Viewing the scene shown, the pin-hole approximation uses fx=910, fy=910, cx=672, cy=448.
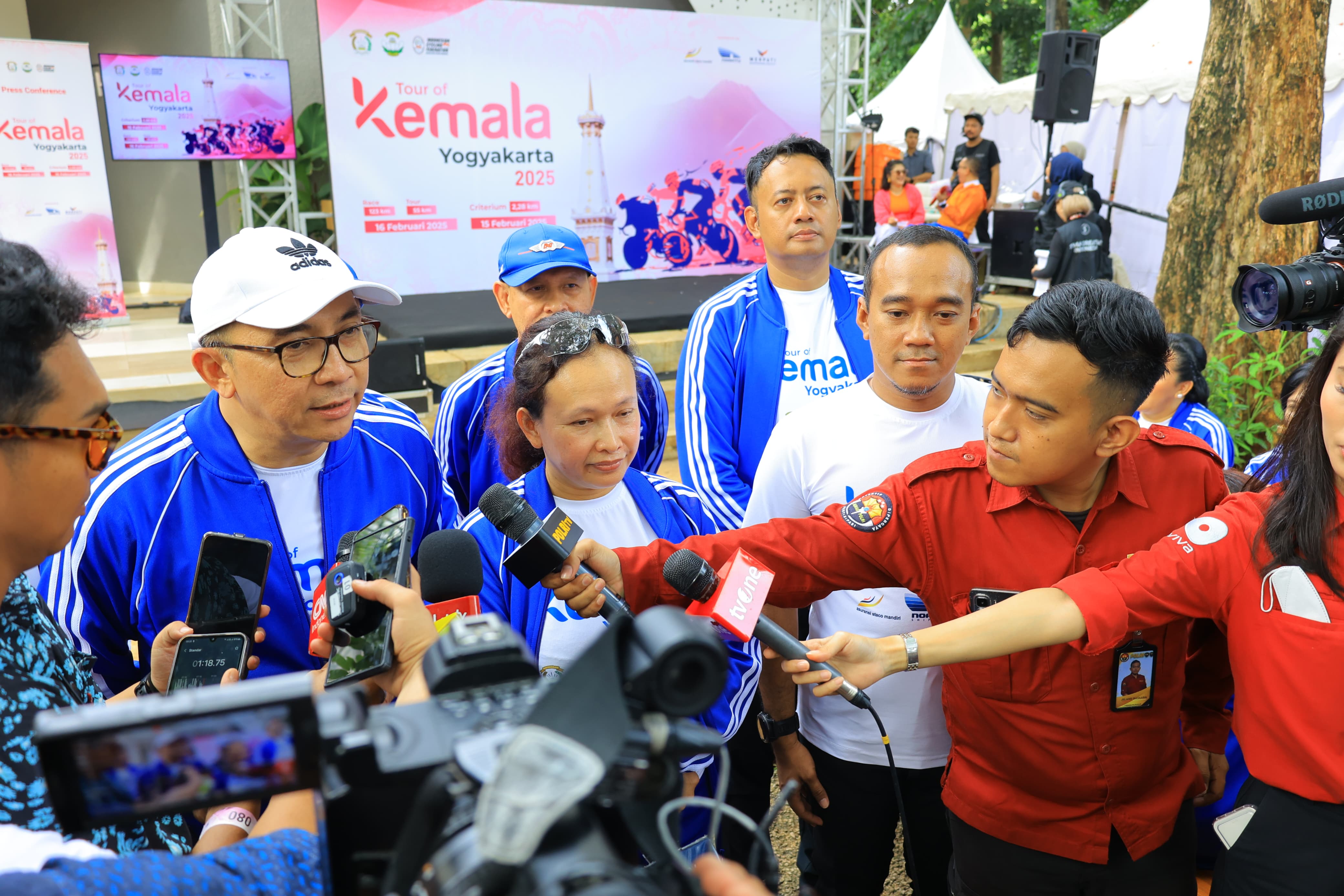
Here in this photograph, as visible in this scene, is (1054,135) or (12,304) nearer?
(12,304)

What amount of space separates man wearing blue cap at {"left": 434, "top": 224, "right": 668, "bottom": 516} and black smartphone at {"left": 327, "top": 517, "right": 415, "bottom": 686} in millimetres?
1049

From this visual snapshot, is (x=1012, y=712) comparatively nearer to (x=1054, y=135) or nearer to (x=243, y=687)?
(x=243, y=687)

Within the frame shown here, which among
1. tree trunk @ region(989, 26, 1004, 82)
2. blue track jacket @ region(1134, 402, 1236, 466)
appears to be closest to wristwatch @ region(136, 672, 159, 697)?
blue track jacket @ region(1134, 402, 1236, 466)

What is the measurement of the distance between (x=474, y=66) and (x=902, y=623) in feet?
24.4

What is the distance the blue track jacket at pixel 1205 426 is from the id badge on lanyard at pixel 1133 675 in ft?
6.54

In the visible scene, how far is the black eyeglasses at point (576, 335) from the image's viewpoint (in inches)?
80.6

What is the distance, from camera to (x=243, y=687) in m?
0.74

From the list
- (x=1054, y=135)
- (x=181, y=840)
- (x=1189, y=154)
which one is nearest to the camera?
(x=181, y=840)

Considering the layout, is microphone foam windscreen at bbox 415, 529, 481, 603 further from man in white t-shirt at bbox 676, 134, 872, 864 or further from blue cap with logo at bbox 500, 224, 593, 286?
blue cap with logo at bbox 500, 224, 593, 286

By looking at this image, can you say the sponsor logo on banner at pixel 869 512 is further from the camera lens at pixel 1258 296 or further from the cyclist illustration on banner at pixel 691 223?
the cyclist illustration on banner at pixel 691 223

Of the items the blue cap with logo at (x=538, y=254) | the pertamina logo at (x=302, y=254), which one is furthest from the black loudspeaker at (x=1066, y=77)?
the pertamina logo at (x=302, y=254)

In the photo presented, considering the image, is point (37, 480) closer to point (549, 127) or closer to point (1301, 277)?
point (1301, 277)

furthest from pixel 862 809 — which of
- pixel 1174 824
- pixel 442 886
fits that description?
pixel 442 886

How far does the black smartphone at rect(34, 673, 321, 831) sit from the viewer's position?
70cm
